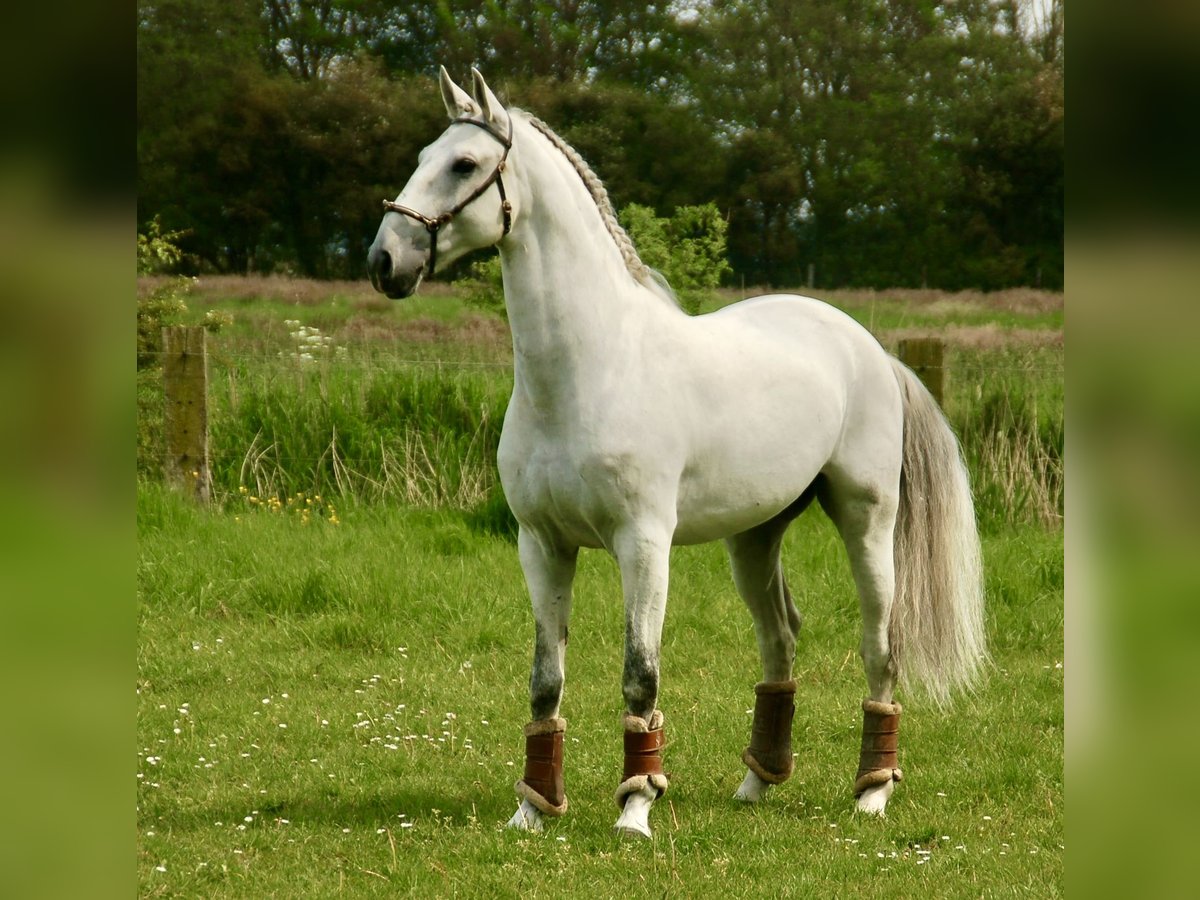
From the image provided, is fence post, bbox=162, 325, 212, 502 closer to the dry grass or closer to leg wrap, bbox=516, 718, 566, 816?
leg wrap, bbox=516, 718, 566, 816

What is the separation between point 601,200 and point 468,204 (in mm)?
604

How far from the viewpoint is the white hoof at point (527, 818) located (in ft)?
13.1

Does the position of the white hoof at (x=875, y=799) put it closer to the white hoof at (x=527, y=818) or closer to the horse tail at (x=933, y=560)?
the horse tail at (x=933, y=560)

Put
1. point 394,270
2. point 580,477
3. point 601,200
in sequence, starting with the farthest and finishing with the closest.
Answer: point 601,200 < point 580,477 < point 394,270

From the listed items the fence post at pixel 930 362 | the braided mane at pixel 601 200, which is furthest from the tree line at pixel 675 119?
the braided mane at pixel 601 200

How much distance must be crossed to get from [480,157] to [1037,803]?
3.12m

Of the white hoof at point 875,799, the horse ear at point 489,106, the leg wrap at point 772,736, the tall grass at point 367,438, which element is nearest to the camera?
the horse ear at point 489,106

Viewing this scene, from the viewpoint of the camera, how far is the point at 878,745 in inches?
173

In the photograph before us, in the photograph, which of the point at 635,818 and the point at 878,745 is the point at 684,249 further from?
the point at 635,818

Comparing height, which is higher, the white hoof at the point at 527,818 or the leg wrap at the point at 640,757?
the leg wrap at the point at 640,757

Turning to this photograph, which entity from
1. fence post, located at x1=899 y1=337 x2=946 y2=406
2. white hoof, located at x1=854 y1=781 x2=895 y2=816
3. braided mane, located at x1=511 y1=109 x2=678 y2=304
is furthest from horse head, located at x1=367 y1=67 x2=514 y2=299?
fence post, located at x1=899 y1=337 x2=946 y2=406

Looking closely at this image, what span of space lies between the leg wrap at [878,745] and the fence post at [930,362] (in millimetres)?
4505

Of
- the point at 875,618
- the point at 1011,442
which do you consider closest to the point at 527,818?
the point at 875,618
